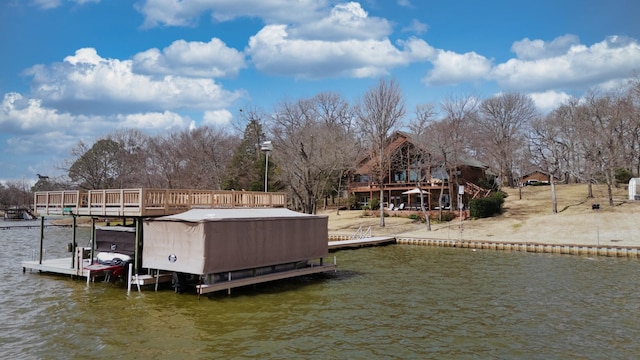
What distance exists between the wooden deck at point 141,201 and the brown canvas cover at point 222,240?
1.03 m

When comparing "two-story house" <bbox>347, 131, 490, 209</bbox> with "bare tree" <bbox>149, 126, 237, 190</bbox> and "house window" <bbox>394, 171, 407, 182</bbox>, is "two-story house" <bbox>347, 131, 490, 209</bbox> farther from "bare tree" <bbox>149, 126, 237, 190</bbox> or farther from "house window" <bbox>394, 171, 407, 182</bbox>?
"bare tree" <bbox>149, 126, 237, 190</bbox>

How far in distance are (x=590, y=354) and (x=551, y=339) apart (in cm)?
130

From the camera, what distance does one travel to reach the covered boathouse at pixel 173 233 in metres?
18.5

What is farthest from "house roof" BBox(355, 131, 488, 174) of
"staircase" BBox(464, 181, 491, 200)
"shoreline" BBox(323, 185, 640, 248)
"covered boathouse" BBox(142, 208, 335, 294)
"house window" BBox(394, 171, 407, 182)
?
"covered boathouse" BBox(142, 208, 335, 294)

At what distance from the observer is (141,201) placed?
19.1 meters

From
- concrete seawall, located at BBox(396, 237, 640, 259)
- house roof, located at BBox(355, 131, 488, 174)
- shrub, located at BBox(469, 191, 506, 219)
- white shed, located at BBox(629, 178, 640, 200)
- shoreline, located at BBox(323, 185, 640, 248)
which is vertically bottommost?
concrete seawall, located at BBox(396, 237, 640, 259)

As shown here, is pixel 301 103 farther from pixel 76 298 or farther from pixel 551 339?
pixel 551 339

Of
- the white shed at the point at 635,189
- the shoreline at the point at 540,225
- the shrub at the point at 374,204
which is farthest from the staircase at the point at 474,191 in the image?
the white shed at the point at 635,189

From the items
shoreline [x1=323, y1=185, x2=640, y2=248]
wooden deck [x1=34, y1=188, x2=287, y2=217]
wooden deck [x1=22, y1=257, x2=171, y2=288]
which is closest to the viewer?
wooden deck [x1=22, y1=257, x2=171, y2=288]

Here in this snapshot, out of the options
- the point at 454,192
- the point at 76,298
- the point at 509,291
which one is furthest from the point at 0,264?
the point at 454,192

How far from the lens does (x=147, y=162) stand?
70.2m

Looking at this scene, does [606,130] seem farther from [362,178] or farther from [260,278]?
[260,278]

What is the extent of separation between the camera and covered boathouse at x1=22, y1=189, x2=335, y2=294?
60.7 ft

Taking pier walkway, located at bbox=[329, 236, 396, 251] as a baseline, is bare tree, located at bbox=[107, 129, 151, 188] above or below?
above
